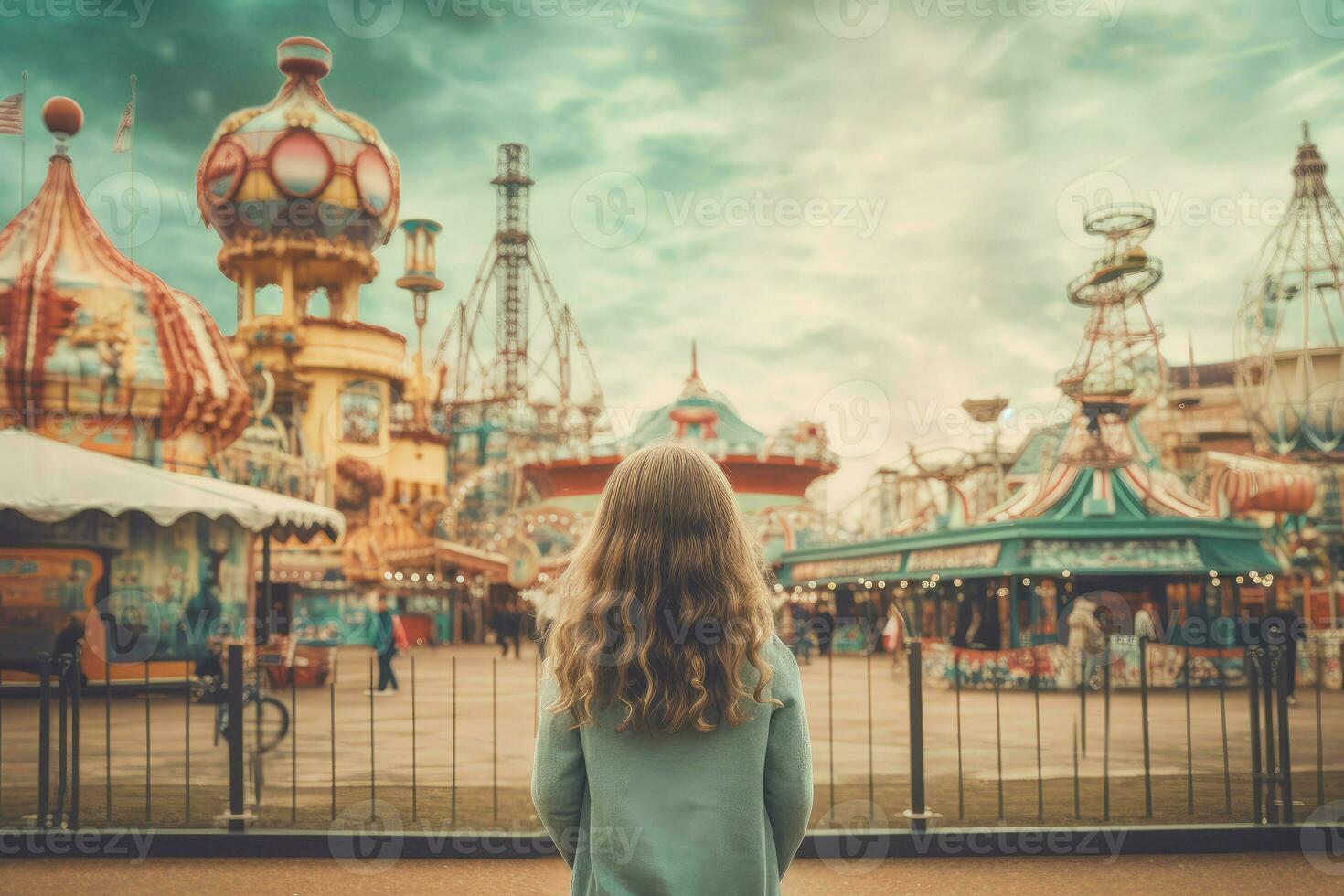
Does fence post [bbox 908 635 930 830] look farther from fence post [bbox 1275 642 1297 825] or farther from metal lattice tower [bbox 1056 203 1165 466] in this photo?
metal lattice tower [bbox 1056 203 1165 466]

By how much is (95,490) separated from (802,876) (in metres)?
10.6

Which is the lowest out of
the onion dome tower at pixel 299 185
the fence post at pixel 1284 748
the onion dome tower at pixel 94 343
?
the fence post at pixel 1284 748

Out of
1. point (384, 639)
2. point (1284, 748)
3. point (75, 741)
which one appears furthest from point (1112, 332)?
point (75, 741)

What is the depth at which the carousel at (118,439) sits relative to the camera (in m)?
15.6

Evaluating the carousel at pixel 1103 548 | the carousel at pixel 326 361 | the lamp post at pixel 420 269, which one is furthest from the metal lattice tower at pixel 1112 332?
the lamp post at pixel 420 269

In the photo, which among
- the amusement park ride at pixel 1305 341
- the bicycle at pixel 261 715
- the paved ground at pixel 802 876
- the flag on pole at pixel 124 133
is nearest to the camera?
the paved ground at pixel 802 876

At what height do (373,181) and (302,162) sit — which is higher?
(302,162)

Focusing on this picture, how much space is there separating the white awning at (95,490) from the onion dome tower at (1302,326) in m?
21.0

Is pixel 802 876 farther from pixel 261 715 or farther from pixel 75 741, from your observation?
pixel 261 715

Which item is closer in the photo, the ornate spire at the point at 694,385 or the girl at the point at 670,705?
the girl at the point at 670,705

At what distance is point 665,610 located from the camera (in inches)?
84.0

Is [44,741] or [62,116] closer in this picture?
[44,741]

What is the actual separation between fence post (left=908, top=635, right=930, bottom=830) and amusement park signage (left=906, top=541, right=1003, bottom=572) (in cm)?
1383

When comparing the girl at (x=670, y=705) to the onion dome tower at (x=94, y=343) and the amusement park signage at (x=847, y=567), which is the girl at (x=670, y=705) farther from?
the amusement park signage at (x=847, y=567)
